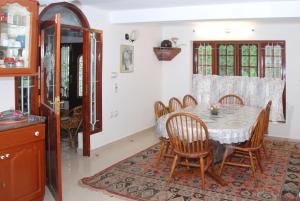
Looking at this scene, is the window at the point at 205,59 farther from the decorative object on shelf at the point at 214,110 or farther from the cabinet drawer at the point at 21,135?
the cabinet drawer at the point at 21,135

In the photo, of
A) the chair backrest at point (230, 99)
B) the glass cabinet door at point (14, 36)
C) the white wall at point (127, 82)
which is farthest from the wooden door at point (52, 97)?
the chair backrest at point (230, 99)

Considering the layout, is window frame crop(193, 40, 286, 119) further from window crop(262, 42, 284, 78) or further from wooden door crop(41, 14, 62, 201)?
wooden door crop(41, 14, 62, 201)

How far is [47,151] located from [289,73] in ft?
15.1

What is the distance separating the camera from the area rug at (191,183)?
3.55 metres

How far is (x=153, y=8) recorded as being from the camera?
4.97 metres

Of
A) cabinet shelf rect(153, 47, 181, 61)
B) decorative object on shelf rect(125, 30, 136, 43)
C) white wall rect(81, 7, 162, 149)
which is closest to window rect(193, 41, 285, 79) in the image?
cabinet shelf rect(153, 47, 181, 61)

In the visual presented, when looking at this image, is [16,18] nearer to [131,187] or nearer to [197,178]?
[131,187]

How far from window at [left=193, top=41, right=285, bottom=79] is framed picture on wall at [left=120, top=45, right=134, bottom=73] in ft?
5.29

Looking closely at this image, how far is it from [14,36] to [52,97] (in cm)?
77

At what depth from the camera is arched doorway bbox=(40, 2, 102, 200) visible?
323cm

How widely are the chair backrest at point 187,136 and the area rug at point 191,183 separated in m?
0.47

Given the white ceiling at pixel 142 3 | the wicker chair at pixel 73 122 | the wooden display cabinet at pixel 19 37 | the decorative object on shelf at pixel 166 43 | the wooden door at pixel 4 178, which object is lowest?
the wooden door at pixel 4 178

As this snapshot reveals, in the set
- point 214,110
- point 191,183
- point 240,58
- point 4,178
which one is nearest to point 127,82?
point 214,110

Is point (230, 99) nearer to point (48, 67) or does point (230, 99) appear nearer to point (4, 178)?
point (48, 67)
